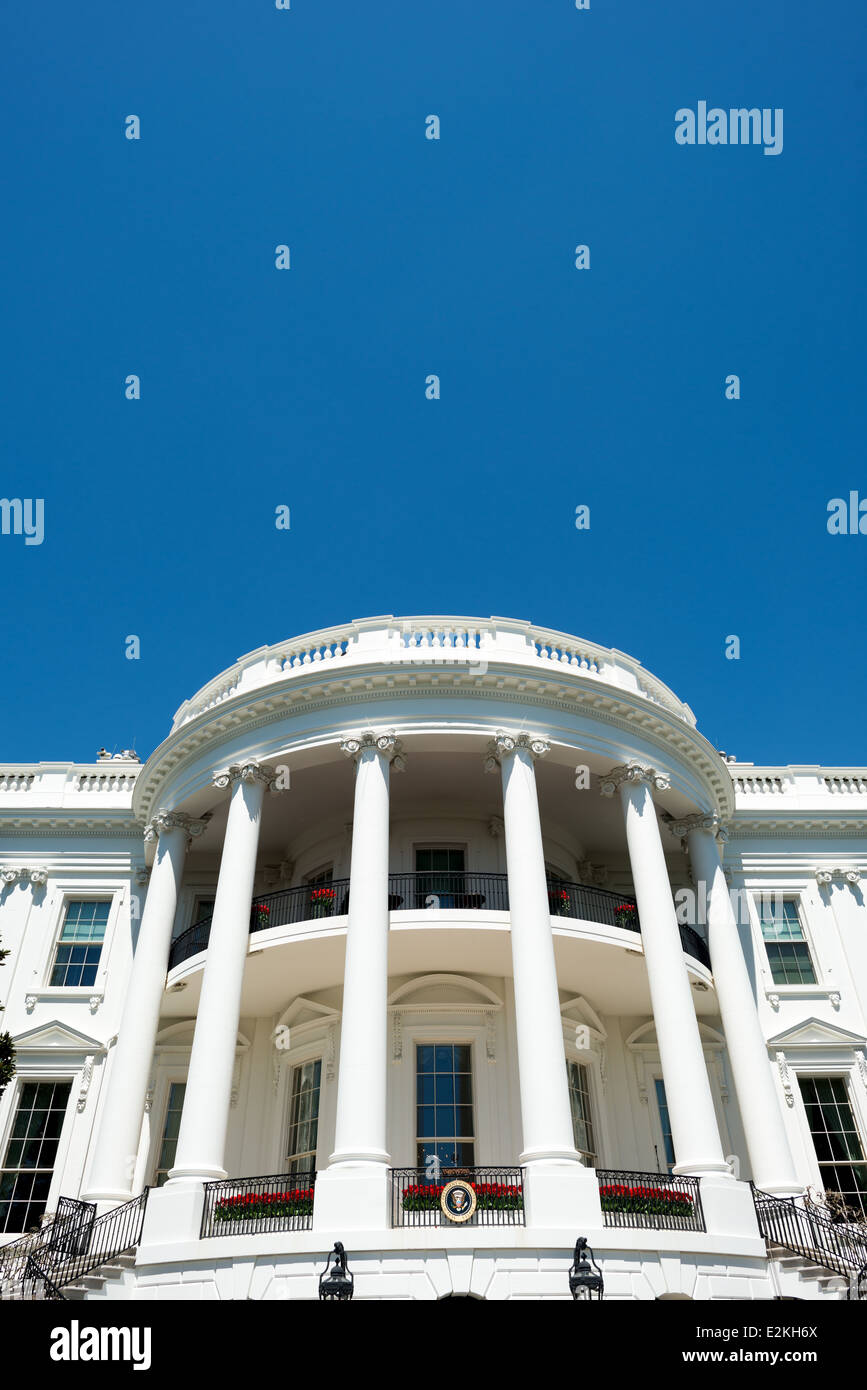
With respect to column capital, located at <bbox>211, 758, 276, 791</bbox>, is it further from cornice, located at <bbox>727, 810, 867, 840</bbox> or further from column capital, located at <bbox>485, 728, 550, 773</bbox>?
cornice, located at <bbox>727, 810, 867, 840</bbox>

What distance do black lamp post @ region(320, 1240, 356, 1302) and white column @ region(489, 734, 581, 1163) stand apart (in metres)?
3.23

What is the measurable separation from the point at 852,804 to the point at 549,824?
8620 mm

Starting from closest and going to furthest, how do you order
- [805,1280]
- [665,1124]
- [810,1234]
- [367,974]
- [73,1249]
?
[805,1280], [73,1249], [367,974], [810,1234], [665,1124]

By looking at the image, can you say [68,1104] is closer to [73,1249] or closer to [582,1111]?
Answer: [73,1249]

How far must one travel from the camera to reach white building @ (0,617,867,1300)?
13.1m

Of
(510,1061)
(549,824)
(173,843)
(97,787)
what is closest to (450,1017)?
(510,1061)

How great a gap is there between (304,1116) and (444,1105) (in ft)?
10.4

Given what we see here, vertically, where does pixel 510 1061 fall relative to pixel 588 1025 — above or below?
below

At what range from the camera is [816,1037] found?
2066 cm

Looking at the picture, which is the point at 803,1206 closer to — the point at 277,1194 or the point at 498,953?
the point at 498,953

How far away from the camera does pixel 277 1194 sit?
13320 millimetres

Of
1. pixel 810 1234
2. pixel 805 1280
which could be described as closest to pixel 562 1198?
pixel 805 1280

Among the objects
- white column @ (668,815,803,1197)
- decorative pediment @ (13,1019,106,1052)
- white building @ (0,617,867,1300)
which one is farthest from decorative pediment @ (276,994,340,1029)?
white column @ (668,815,803,1197)

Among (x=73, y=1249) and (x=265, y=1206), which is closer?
(x=265, y=1206)
